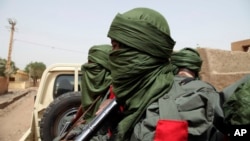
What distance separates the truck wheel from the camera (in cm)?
384

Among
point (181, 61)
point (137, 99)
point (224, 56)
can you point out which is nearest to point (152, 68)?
point (137, 99)

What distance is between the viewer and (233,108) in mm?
1115

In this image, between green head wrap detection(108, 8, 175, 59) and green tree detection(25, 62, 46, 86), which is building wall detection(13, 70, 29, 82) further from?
green head wrap detection(108, 8, 175, 59)

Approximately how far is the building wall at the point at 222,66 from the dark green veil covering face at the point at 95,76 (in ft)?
5.58

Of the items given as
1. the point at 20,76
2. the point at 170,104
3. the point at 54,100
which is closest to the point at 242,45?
the point at 54,100

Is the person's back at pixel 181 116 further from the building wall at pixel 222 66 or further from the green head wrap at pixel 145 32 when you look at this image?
the building wall at pixel 222 66

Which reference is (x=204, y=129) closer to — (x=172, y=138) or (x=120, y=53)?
(x=172, y=138)

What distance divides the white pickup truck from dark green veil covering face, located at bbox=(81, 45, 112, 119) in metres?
1.10

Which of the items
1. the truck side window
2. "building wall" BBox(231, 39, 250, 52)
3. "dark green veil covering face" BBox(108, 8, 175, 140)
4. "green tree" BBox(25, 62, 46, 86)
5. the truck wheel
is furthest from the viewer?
"green tree" BBox(25, 62, 46, 86)

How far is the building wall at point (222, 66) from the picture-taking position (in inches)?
161

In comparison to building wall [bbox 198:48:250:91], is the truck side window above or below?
below

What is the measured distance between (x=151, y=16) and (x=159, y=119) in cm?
52

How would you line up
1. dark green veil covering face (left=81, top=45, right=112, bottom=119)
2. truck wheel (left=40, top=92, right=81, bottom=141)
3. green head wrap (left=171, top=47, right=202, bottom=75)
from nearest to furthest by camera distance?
dark green veil covering face (left=81, top=45, right=112, bottom=119) → green head wrap (left=171, top=47, right=202, bottom=75) → truck wheel (left=40, top=92, right=81, bottom=141)

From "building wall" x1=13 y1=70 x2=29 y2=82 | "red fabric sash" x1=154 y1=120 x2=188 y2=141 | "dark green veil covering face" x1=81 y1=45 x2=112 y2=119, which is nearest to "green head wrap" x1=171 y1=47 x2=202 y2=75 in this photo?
"dark green veil covering face" x1=81 y1=45 x2=112 y2=119
